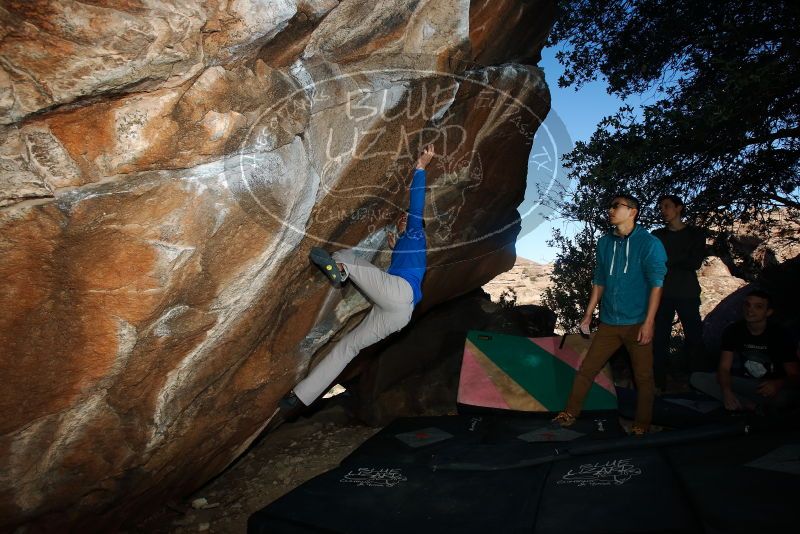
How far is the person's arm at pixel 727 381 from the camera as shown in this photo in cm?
457

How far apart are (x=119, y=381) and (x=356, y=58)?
305 centimetres

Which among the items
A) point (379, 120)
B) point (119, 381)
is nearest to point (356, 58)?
point (379, 120)

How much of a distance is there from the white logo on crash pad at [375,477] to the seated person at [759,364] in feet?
10.7

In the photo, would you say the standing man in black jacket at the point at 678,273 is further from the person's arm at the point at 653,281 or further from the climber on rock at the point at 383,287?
the climber on rock at the point at 383,287

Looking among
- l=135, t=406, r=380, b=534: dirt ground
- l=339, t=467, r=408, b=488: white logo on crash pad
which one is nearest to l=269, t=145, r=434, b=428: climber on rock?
l=339, t=467, r=408, b=488: white logo on crash pad

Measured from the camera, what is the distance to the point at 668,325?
231 inches

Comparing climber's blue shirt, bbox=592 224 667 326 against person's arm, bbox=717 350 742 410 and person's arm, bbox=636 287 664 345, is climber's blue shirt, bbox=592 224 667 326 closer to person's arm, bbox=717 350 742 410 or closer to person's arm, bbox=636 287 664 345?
person's arm, bbox=636 287 664 345

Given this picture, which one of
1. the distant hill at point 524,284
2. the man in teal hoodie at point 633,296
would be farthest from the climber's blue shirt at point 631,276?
the distant hill at point 524,284

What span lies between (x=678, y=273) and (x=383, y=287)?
12.3 feet

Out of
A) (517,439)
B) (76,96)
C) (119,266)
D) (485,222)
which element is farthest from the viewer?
(485,222)

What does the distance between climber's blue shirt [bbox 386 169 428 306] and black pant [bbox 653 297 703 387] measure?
10.6 ft

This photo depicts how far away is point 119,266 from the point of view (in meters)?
3.08

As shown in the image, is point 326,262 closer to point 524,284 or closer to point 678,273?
point 678,273

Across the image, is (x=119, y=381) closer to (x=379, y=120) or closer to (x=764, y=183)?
(x=379, y=120)
